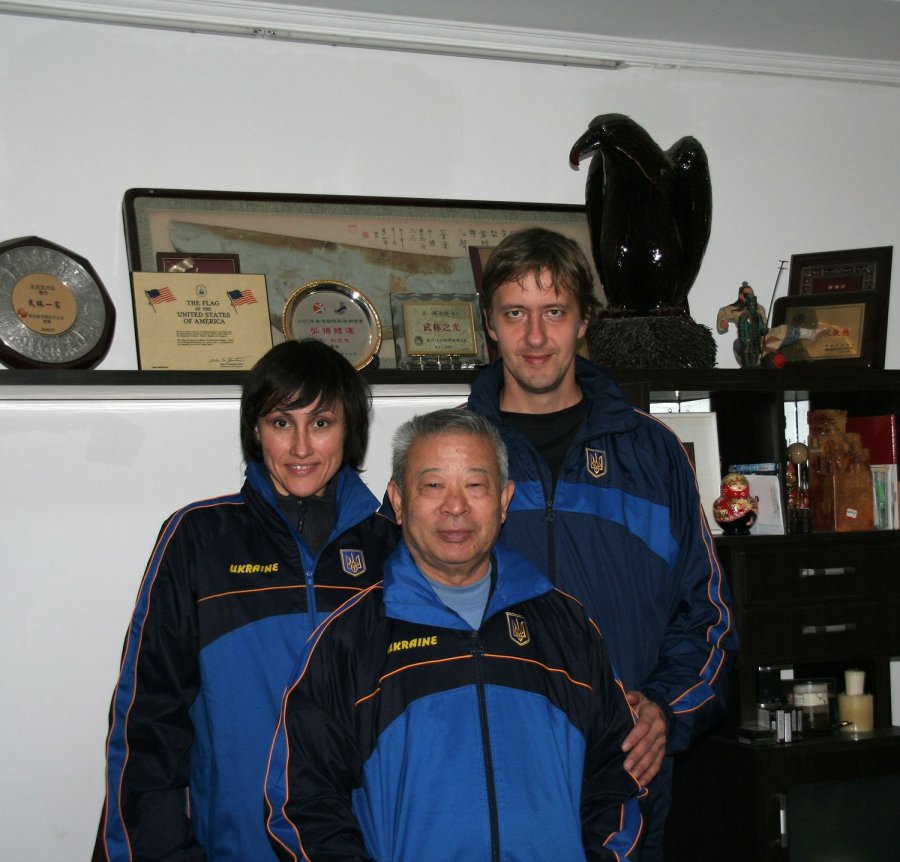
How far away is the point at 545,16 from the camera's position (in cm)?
263

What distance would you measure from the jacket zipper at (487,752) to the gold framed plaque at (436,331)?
0.94m

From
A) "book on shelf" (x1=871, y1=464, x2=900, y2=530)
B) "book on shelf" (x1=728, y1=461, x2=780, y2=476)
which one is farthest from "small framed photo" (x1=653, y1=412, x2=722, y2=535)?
"book on shelf" (x1=871, y1=464, x2=900, y2=530)

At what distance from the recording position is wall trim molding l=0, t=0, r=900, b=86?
2.38 metres

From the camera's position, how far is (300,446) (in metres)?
1.72

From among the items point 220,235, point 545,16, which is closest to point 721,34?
point 545,16

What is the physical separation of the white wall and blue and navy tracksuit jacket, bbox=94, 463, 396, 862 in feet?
2.31

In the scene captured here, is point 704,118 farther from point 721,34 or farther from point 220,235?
point 220,235

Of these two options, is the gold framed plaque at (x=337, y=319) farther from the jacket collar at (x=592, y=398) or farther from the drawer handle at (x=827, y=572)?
the drawer handle at (x=827, y=572)

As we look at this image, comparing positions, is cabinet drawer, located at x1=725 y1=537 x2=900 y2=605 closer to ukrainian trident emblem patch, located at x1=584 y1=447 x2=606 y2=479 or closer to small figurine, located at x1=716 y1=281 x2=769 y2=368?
small figurine, located at x1=716 y1=281 x2=769 y2=368

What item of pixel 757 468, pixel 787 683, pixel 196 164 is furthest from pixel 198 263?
pixel 787 683

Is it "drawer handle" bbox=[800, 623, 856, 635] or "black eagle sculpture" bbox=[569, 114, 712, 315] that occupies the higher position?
"black eagle sculpture" bbox=[569, 114, 712, 315]

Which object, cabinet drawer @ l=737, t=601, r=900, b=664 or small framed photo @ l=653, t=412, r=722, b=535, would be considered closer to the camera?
cabinet drawer @ l=737, t=601, r=900, b=664

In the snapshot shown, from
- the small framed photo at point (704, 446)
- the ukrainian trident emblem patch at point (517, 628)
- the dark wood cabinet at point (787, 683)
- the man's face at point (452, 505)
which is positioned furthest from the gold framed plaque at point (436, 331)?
the ukrainian trident emblem patch at point (517, 628)

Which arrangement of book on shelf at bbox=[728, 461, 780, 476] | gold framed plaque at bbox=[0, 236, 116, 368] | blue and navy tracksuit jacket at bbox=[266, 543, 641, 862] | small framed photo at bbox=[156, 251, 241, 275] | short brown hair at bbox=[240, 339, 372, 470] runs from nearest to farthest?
blue and navy tracksuit jacket at bbox=[266, 543, 641, 862] < short brown hair at bbox=[240, 339, 372, 470] < gold framed plaque at bbox=[0, 236, 116, 368] < small framed photo at bbox=[156, 251, 241, 275] < book on shelf at bbox=[728, 461, 780, 476]
